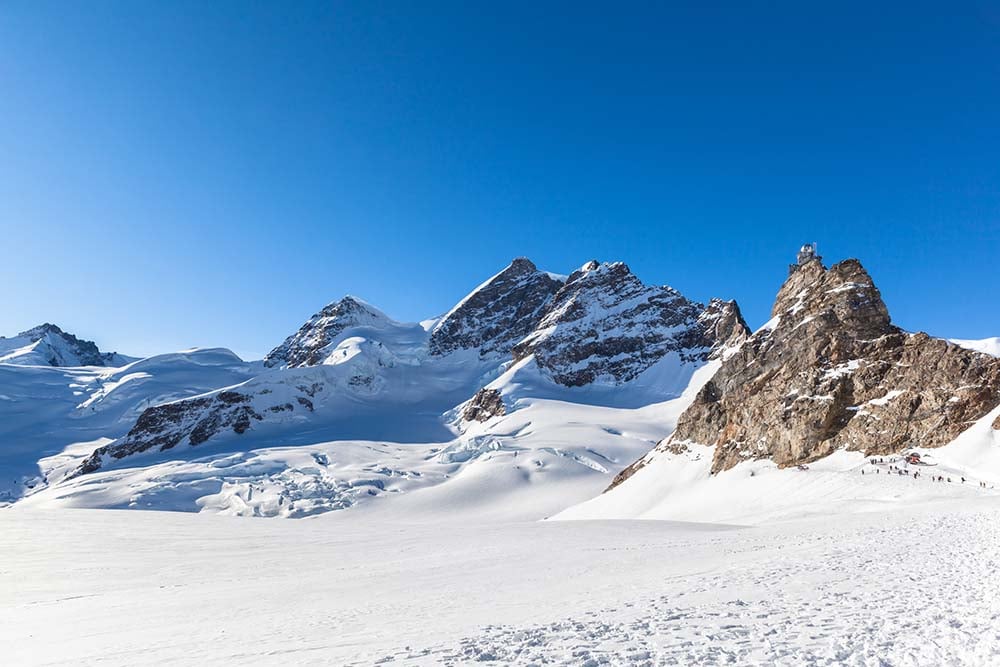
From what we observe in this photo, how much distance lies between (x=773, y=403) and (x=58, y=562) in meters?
65.7

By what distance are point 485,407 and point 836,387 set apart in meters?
112

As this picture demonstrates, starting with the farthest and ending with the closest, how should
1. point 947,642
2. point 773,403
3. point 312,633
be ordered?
point 773,403 → point 312,633 → point 947,642

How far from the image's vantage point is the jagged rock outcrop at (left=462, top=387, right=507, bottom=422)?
157 m

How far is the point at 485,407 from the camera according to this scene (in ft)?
531

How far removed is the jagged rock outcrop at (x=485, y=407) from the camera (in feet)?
514

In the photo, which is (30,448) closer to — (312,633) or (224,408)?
(224,408)

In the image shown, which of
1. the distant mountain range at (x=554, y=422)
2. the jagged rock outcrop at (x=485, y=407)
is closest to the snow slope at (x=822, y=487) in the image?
the distant mountain range at (x=554, y=422)

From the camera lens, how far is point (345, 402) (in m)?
187

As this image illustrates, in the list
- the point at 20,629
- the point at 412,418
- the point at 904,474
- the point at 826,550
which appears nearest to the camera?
the point at 20,629

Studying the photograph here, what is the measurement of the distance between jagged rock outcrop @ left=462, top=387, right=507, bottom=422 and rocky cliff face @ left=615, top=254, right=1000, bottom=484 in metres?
77.7

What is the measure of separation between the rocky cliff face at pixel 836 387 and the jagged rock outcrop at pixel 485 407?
77.7 m

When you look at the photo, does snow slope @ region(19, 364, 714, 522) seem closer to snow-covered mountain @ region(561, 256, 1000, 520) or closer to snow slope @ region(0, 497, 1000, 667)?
snow-covered mountain @ region(561, 256, 1000, 520)

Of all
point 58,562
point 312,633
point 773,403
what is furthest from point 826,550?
point 773,403

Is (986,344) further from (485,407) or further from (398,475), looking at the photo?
(398,475)
